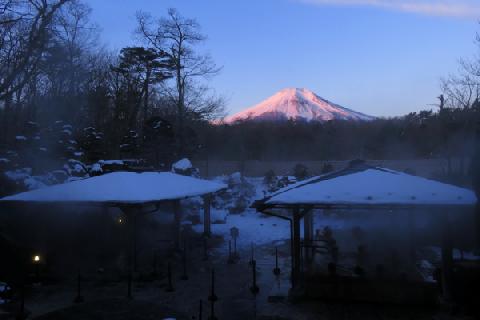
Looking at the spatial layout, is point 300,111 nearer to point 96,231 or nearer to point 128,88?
point 128,88

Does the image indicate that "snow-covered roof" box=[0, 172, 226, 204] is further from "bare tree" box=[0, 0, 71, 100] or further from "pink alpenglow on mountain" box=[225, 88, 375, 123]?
"pink alpenglow on mountain" box=[225, 88, 375, 123]

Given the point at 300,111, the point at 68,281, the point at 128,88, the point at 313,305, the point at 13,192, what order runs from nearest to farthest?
1. the point at 313,305
2. the point at 68,281
3. the point at 13,192
4. the point at 128,88
5. the point at 300,111

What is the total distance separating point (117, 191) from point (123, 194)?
401mm

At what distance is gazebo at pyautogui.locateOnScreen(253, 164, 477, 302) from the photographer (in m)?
8.81

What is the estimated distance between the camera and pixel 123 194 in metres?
11.7

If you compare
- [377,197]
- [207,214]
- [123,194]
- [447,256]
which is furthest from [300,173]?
[377,197]

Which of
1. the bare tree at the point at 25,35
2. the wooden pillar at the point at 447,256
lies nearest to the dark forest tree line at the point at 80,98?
the bare tree at the point at 25,35

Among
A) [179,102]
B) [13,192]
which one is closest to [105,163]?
[13,192]

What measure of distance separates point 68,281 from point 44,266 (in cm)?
90

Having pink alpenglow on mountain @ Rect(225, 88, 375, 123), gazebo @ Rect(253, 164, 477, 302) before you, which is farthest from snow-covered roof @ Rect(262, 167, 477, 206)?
pink alpenglow on mountain @ Rect(225, 88, 375, 123)

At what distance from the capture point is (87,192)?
12117 mm

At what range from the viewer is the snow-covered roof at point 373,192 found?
881 centimetres

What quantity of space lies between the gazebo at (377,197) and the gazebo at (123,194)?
3660mm

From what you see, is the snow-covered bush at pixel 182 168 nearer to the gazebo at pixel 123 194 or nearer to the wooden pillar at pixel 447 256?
the gazebo at pixel 123 194
